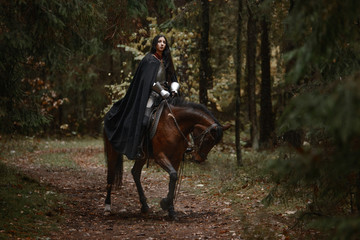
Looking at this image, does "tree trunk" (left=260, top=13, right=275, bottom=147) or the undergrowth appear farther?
"tree trunk" (left=260, top=13, right=275, bottom=147)

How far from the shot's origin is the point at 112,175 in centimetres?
887

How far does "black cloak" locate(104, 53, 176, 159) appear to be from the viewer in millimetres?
7984

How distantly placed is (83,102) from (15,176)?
1695 centimetres

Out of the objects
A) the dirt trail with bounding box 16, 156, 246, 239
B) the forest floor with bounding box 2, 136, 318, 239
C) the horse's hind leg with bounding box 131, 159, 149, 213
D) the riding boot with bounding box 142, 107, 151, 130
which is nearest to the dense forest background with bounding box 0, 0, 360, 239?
the forest floor with bounding box 2, 136, 318, 239

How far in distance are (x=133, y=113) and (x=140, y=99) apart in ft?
1.05

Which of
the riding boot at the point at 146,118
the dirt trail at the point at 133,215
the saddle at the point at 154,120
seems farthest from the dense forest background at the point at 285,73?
the saddle at the point at 154,120

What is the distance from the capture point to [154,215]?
8.21m

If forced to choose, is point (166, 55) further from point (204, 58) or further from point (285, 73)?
point (204, 58)

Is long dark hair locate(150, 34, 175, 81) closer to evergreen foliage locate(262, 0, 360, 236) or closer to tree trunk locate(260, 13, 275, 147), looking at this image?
evergreen foliage locate(262, 0, 360, 236)

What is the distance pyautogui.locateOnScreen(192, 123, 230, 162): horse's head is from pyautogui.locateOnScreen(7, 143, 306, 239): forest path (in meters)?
1.28

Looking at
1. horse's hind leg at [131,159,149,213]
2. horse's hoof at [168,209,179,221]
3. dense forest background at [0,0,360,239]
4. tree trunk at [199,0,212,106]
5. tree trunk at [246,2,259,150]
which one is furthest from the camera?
tree trunk at [246,2,259,150]

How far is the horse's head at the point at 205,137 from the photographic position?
7340mm

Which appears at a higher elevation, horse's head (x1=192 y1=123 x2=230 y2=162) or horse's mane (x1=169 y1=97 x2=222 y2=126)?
horse's mane (x1=169 y1=97 x2=222 y2=126)

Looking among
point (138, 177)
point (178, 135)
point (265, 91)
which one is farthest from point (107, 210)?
point (265, 91)
